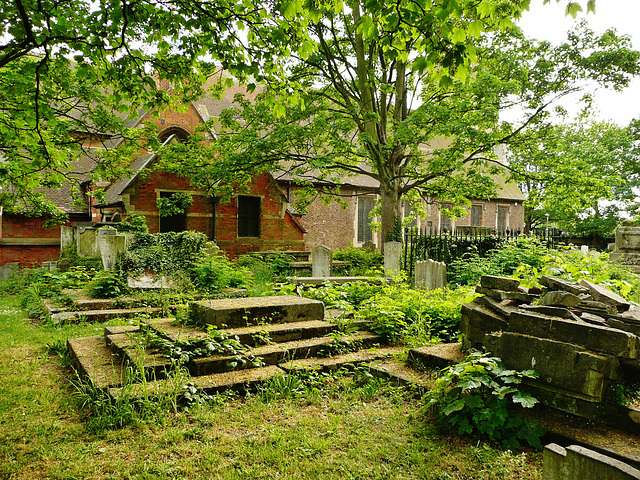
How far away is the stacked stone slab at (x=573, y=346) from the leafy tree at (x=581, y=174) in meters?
10.8

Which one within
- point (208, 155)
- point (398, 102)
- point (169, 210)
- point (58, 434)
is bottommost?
point (58, 434)

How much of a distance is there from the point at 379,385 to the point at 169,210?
12172mm

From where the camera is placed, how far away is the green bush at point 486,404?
303 cm

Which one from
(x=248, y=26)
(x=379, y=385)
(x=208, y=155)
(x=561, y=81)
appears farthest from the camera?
(x=208, y=155)

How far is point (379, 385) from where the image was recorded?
13.9ft

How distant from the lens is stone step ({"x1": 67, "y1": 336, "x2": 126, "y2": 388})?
3888 millimetres

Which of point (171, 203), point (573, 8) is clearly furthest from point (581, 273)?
point (171, 203)

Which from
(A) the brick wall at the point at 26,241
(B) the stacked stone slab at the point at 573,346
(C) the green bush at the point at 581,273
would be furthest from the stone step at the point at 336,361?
(A) the brick wall at the point at 26,241

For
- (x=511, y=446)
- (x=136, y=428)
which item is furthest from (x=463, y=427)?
(x=136, y=428)

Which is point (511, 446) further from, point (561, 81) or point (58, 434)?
point (561, 81)

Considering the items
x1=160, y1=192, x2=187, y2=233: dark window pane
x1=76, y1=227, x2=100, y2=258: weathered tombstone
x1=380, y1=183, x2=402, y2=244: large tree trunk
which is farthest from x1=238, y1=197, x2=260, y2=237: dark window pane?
x1=76, y1=227, x2=100, y2=258: weathered tombstone

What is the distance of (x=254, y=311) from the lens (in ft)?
17.6

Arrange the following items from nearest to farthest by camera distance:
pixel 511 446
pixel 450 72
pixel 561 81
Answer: pixel 511 446 → pixel 450 72 → pixel 561 81

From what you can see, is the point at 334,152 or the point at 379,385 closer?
the point at 379,385
